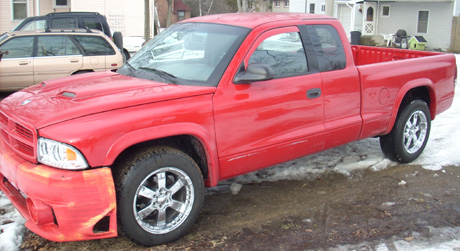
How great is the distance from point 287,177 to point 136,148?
2273 mm

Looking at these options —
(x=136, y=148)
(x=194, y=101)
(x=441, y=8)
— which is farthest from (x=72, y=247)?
(x=441, y=8)

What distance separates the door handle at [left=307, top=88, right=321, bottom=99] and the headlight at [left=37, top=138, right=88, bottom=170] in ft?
7.47

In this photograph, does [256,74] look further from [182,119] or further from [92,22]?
[92,22]

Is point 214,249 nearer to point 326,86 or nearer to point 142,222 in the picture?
point 142,222

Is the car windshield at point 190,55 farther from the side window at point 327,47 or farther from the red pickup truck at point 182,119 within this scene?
the side window at point 327,47

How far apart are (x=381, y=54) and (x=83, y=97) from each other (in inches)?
180

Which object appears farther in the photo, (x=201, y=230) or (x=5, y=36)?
(x=5, y=36)

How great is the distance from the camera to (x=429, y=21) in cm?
2786

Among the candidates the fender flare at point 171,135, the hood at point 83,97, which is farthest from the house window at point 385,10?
the fender flare at point 171,135

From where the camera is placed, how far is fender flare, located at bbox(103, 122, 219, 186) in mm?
3486

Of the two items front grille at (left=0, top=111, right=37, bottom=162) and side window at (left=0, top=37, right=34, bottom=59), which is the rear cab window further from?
side window at (left=0, top=37, right=34, bottom=59)

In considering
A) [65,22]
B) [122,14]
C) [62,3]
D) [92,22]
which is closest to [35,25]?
[65,22]

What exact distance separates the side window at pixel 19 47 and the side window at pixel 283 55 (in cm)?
731

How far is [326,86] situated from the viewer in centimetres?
482
